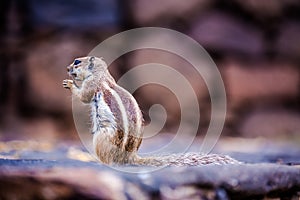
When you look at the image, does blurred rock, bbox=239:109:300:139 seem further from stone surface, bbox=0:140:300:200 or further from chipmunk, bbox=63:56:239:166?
stone surface, bbox=0:140:300:200

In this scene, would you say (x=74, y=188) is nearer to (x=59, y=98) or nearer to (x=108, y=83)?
(x=108, y=83)

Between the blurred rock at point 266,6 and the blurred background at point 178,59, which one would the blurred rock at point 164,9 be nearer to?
the blurred background at point 178,59

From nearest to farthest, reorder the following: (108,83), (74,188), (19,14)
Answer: (74,188) < (108,83) < (19,14)

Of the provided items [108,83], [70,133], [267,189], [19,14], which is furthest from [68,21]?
[267,189]

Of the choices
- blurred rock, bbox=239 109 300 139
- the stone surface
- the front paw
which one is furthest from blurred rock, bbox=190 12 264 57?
the stone surface

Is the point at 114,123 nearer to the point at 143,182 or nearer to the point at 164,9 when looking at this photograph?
the point at 143,182

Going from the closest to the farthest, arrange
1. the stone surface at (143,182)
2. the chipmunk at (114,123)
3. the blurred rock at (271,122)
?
the stone surface at (143,182), the chipmunk at (114,123), the blurred rock at (271,122)

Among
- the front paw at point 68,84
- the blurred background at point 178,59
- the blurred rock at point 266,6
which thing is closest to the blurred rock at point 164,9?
the blurred background at point 178,59

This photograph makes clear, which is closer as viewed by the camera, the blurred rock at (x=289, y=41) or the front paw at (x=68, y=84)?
the front paw at (x=68, y=84)
